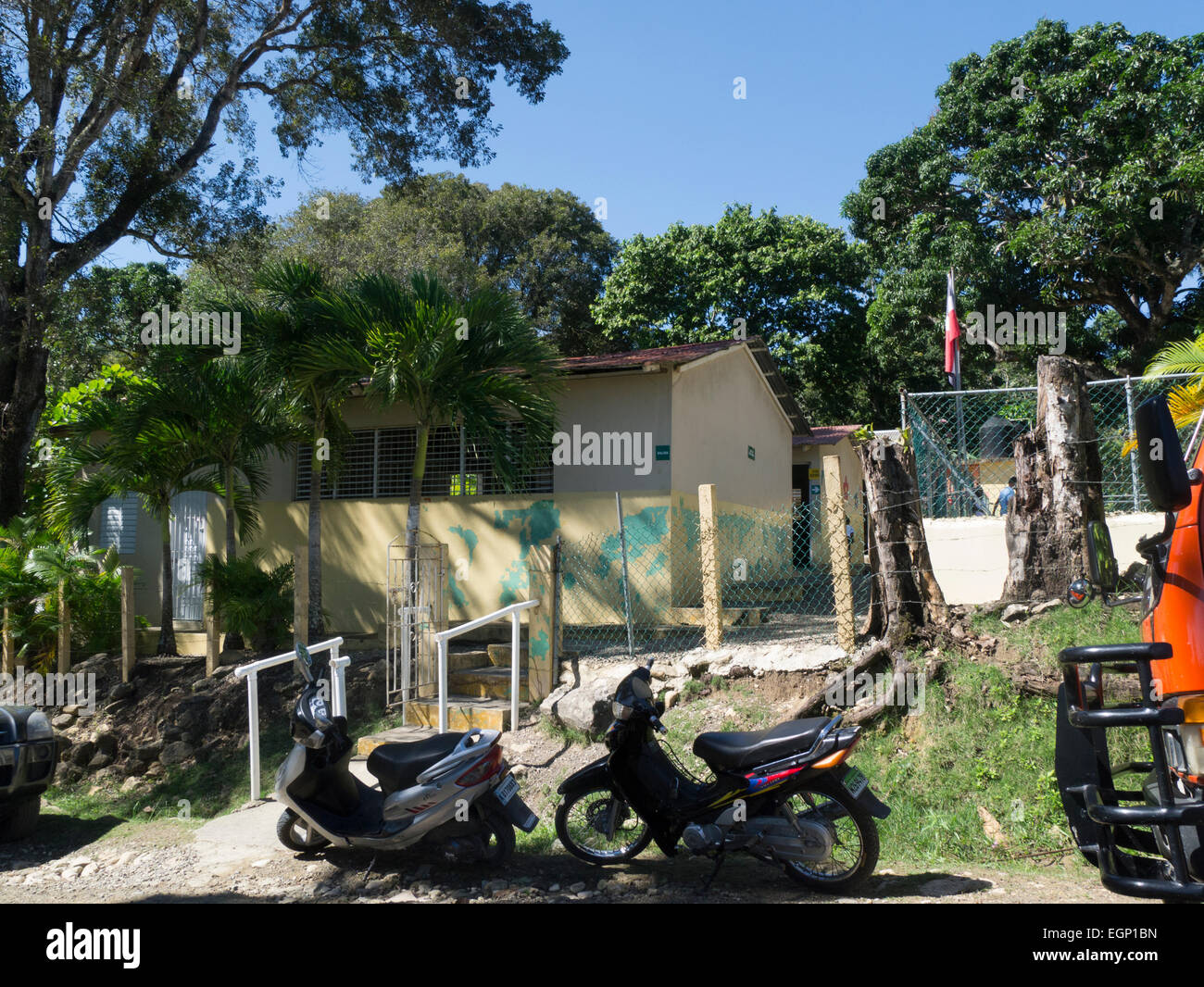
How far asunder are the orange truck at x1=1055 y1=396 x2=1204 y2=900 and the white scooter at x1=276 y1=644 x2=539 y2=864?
9.84 feet

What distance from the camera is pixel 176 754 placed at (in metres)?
9.38

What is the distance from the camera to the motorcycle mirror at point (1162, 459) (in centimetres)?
301

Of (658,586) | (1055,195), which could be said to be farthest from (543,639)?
(1055,195)

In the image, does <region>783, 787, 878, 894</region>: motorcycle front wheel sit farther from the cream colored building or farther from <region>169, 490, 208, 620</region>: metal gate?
<region>169, 490, 208, 620</region>: metal gate

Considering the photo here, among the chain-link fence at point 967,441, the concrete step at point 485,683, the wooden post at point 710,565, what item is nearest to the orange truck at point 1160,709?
the wooden post at point 710,565

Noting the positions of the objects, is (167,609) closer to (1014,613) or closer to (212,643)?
(212,643)

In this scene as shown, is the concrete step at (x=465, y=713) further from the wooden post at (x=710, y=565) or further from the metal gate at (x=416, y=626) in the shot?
the wooden post at (x=710, y=565)

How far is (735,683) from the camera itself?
283 inches

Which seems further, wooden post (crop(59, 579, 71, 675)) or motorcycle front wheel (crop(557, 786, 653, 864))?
wooden post (crop(59, 579, 71, 675))

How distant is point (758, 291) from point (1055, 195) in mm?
7613

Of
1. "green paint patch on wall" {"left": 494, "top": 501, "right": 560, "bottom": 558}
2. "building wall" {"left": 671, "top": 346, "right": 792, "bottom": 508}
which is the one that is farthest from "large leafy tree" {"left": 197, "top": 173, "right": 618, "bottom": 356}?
"green paint patch on wall" {"left": 494, "top": 501, "right": 560, "bottom": 558}

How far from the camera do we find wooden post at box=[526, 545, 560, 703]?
8.18 metres

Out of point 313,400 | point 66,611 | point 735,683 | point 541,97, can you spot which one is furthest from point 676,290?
point 735,683
